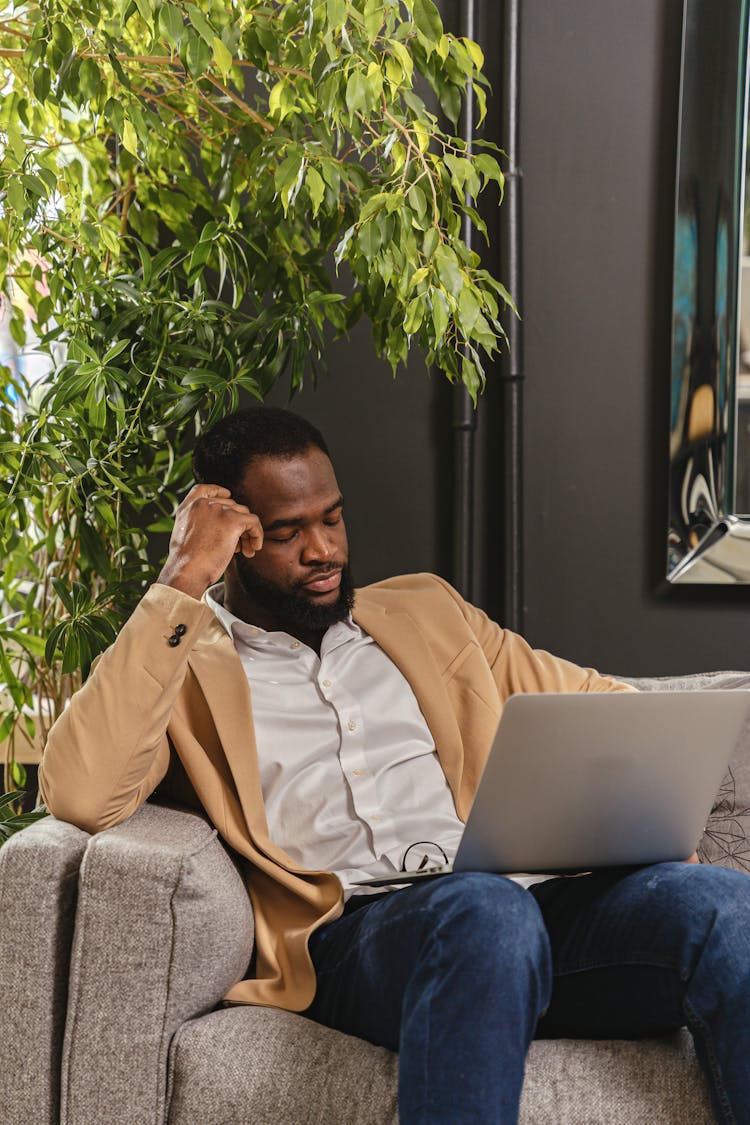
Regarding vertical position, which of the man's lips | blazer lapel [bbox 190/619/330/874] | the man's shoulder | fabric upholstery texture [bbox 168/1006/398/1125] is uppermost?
the man's lips

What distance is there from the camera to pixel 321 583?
181cm

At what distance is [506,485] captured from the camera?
2.45m

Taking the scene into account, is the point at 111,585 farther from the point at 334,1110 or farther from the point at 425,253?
the point at 334,1110

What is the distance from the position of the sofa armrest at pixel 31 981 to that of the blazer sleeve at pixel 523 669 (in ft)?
2.70

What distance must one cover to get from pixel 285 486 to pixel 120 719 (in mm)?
476

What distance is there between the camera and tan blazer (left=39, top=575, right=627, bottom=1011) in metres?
1.52

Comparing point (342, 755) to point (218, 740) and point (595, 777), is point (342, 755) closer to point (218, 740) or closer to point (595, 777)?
point (218, 740)

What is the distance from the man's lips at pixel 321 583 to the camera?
1804 mm

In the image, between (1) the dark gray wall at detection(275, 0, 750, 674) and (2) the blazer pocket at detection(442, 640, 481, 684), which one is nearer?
(2) the blazer pocket at detection(442, 640, 481, 684)

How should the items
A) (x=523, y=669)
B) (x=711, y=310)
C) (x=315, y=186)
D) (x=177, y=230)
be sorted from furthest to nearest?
(x=711, y=310), (x=177, y=230), (x=523, y=669), (x=315, y=186)

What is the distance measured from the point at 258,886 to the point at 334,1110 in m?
0.37

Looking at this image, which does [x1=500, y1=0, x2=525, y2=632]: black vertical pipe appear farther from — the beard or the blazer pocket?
the beard

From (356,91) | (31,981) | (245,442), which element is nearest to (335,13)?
(356,91)

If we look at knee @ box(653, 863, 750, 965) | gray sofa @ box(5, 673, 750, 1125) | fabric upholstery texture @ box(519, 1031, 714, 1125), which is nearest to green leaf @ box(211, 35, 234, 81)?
gray sofa @ box(5, 673, 750, 1125)
